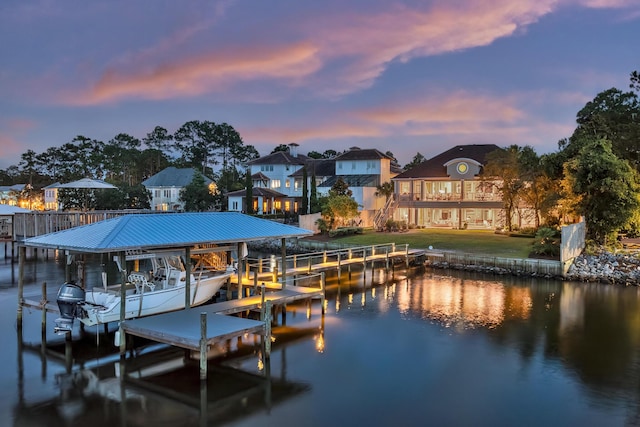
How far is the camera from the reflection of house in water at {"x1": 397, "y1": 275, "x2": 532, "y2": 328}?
875 inches

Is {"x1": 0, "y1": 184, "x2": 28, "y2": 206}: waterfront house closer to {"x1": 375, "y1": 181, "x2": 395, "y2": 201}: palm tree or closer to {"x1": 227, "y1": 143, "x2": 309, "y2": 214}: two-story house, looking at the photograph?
{"x1": 227, "y1": 143, "x2": 309, "y2": 214}: two-story house

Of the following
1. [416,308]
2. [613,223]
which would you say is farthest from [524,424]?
[613,223]

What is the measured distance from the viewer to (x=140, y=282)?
750 inches

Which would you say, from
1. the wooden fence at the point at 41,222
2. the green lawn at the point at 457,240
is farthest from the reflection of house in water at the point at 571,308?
the wooden fence at the point at 41,222

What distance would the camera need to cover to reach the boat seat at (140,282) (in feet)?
60.1

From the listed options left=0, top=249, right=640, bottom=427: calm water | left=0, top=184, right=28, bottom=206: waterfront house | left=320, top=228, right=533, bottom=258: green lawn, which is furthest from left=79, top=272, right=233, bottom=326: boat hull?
left=0, top=184, right=28, bottom=206: waterfront house

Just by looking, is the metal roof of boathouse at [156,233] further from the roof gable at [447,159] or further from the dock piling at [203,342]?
the roof gable at [447,159]

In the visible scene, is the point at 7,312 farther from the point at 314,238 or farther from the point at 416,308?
the point at 314,238

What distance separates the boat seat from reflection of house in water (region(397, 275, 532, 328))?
11.2 meters

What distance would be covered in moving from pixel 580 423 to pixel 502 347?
5.89 metres

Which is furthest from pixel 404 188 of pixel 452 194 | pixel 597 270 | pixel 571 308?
pixel 571 308

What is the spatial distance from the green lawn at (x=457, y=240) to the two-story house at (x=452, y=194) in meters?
2.73

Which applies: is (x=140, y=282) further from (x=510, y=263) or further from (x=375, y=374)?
(x=510, y=263)

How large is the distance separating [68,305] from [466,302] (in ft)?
57.5
